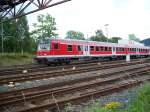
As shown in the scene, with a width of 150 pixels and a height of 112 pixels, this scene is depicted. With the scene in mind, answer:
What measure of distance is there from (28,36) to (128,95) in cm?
6962

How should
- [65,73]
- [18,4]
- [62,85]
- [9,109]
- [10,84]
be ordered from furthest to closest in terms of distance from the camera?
1. [65,73]
2. [18,4]
3. [10,84]
4. [62,85]
5. [9,109]

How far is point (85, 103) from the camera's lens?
8.77m

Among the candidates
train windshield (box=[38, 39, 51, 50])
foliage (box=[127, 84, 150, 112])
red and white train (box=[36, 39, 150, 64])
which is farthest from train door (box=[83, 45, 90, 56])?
foliage (box=[127, 84, 150, 112])

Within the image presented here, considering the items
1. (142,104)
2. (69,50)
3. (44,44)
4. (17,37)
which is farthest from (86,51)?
(17,37)

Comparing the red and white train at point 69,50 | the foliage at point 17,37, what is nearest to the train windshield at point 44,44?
the red and white train at point 69,50

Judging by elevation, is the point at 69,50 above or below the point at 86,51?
above

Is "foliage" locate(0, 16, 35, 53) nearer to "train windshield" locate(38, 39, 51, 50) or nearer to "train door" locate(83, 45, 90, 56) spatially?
"train door" locate(83, 45, 90, 56)

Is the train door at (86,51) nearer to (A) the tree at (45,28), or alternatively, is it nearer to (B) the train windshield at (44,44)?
(B) the train windshield at (44,44)

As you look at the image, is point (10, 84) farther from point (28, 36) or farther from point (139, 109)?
point (28, 36)

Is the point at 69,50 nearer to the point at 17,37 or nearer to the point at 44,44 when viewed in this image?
the point at 44,44

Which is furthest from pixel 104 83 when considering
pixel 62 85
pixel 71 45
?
pixel 71 45

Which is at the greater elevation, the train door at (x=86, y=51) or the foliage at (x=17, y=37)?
the foliage at (x=17, y=37)

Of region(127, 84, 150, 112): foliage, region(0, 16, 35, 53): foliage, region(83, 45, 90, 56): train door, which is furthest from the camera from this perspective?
region(0, 16, 35, 53): foliage

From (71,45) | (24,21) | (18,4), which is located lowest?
(71,45)
